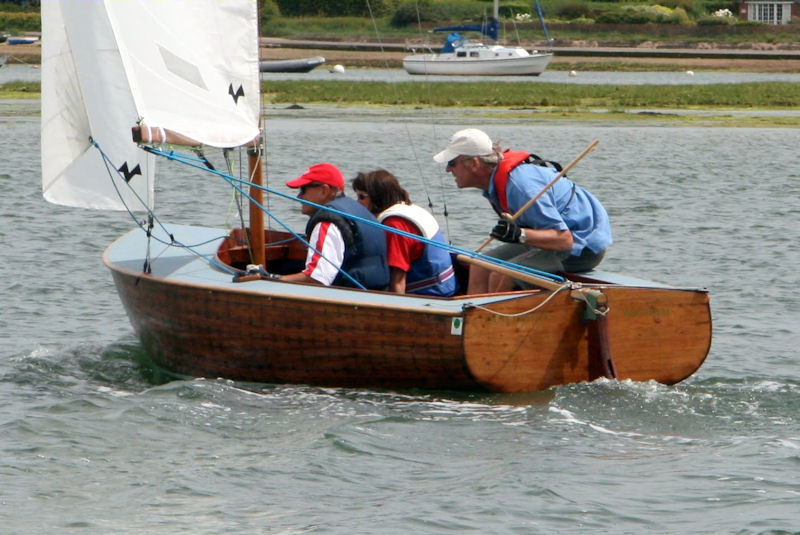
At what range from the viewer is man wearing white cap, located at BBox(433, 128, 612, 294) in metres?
7.53

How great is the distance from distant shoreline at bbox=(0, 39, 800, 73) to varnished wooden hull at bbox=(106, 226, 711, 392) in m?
44.8

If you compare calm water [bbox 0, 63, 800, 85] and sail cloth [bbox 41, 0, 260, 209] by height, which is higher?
sail cloth [bbox 41, 0, 260, 209]

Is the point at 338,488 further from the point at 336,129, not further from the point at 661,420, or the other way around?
the point at 336,129

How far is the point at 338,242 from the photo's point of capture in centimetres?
757

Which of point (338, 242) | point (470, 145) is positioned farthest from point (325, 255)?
point (470, 145)

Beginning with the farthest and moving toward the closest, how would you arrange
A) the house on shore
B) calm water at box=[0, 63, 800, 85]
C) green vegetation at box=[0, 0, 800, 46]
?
1. the house on shore
2. green vegetation at box=[0, 0, 800, 46]
3. calm water at box=[0, 63, 800, 85]

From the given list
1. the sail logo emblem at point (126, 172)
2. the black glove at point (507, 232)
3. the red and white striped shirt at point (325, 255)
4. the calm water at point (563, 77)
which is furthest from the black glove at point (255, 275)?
the calm water at point (563, 77)

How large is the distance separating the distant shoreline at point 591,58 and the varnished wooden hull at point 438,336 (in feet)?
147

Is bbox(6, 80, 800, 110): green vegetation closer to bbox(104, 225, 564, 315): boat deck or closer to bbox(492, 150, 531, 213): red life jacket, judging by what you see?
bbox(104, 225, 564, 315): boat deck

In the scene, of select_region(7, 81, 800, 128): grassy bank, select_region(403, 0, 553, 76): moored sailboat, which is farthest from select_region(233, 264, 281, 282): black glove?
select_region(403, 0, 553, 76): moored sailboat

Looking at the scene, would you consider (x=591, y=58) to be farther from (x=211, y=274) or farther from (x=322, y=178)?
(x=322, y=178)

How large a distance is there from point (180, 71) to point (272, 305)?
165 centimetres

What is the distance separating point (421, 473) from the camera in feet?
20.3

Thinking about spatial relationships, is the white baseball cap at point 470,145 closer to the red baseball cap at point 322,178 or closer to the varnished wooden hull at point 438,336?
the red baseball cap at point 322,178
